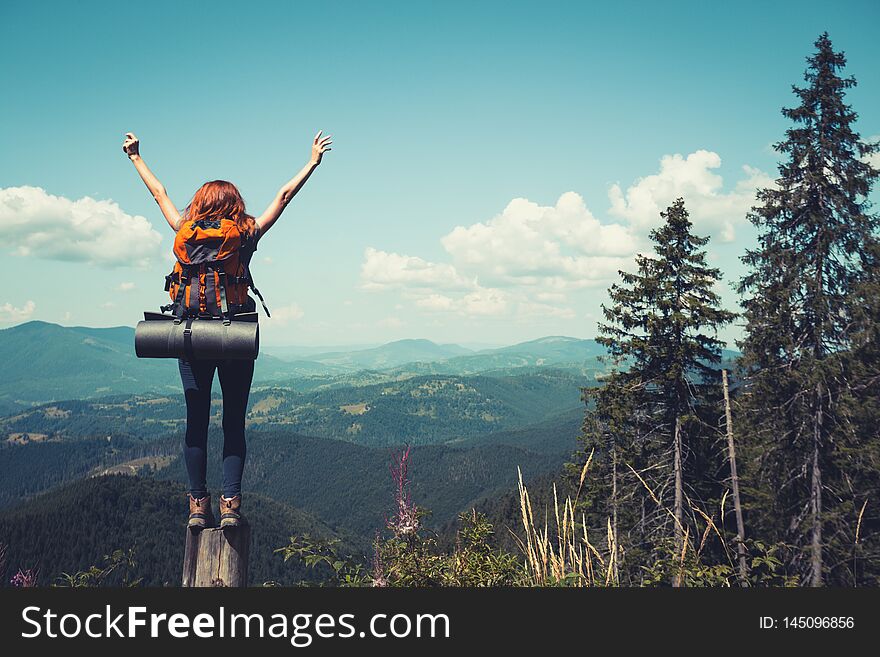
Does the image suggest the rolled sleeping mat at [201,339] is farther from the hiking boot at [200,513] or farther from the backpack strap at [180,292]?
the hiking boot at [200,513]

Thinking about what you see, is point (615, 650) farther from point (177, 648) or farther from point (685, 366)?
point (685, 366)

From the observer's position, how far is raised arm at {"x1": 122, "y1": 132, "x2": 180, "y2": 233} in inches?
152

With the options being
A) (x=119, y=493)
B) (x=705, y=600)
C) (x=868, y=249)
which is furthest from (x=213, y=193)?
(x=119, y=493)

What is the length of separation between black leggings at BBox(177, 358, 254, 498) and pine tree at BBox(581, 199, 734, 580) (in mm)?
14110

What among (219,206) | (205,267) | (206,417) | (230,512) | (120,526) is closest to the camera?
(230,512)

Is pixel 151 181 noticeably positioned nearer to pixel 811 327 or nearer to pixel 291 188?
pixel 291 188

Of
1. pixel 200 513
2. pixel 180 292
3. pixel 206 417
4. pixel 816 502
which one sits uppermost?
pixel 180 292

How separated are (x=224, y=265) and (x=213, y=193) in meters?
0.58

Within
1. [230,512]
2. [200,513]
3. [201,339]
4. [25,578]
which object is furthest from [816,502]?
[25,578]

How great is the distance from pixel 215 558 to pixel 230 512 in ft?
0.93

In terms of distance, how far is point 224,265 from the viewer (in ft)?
11.8

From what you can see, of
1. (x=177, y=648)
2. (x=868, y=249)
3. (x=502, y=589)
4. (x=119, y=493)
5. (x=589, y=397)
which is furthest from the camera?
(x=119, y=493)

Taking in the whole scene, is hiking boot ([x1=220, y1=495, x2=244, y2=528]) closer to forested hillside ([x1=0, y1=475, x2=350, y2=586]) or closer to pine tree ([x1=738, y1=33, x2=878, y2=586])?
pine tree ([x1=738, y1=33, x2=878, y2=586])

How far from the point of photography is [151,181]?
13.3ft
